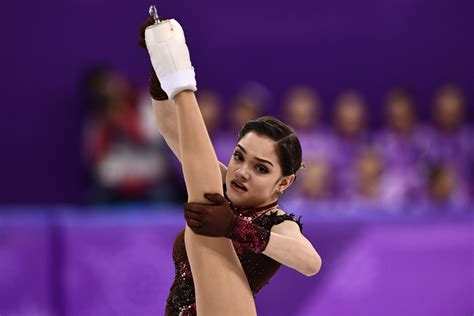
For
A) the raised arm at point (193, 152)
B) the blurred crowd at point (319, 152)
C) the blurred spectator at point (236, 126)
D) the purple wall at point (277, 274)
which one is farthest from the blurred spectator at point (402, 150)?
the raised arm at point (193, 152)

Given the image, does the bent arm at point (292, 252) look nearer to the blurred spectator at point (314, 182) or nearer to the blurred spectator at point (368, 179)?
the blurred spectator at point (314, 182)

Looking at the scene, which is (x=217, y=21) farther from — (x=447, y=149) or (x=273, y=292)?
(x=273, y=292)

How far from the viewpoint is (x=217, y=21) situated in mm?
9273

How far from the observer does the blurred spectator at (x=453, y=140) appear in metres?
8.22

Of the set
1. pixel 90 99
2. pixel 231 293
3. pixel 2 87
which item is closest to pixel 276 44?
pixel 90 99

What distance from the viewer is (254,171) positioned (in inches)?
132

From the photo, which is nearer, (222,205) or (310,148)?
(222,205)

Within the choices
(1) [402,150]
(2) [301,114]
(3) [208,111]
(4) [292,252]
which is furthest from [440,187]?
(4) [292,252]

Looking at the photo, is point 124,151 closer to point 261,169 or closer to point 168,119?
point 168,119

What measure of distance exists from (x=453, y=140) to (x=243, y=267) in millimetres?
5418

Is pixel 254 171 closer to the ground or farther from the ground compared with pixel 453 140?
closer to the ground

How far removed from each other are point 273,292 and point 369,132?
417cm

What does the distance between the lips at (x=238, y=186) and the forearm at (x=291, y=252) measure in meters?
0.29

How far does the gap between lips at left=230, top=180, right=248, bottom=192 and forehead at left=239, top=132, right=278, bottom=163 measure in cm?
A: 13
